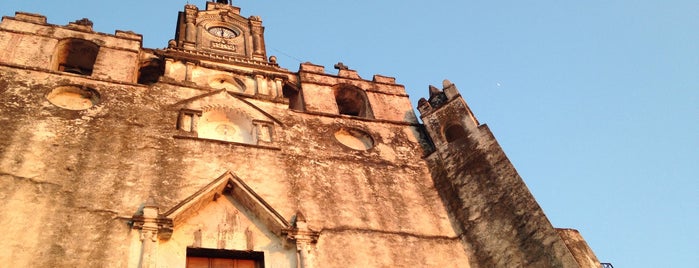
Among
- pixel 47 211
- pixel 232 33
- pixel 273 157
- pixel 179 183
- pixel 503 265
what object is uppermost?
pixel 232 33

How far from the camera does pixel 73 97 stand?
14.2 m

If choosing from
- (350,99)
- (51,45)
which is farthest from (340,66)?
(51,45)

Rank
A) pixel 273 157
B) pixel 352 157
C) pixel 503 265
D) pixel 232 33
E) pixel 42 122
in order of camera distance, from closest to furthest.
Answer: pixel 503 265 → pixel 42 122 → pixel 273 157 → pixel 352 157 → pixel 232 33

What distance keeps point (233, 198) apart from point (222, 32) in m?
10.8

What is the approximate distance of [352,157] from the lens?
572 inches

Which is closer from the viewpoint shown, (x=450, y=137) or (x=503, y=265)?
(x=503, y=265)

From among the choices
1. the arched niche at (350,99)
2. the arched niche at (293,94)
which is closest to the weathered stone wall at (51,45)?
the arched niche at (293,94)

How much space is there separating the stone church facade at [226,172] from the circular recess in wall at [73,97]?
41 mm

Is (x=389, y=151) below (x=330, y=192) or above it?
above

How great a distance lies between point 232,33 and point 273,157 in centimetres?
945

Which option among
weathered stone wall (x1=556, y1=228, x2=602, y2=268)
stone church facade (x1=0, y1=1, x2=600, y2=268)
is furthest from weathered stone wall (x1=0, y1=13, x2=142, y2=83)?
weathered stone wall (x1=556, y1=228, x2=602, y2=268)

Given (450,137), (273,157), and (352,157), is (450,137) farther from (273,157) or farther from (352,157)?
(273,157)

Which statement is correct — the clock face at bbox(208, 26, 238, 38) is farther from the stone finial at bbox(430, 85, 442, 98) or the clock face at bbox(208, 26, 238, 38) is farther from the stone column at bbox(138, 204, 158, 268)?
the stone column at bbox(138, 204, 158, 268)

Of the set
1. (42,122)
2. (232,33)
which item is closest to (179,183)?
(42,122)
